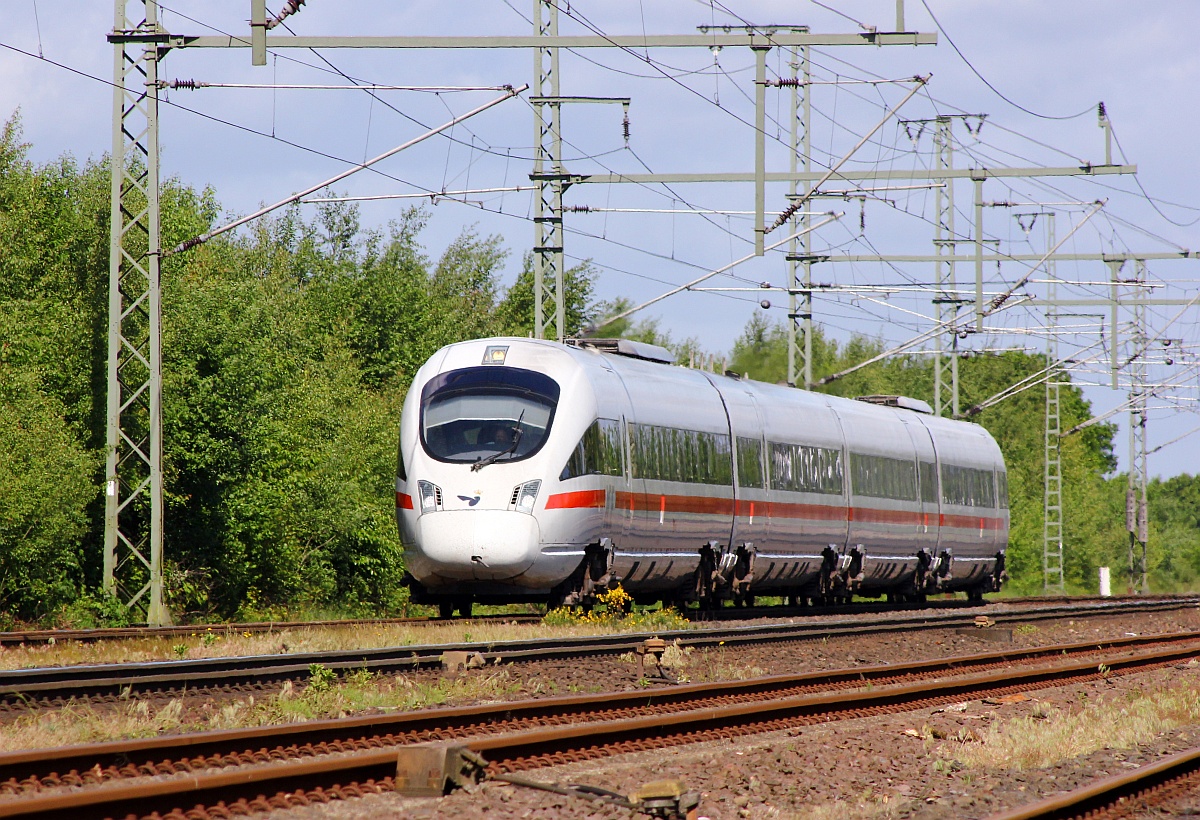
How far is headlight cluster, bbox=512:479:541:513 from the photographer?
18.6m

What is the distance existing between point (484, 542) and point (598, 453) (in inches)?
83.7

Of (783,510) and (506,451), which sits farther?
(783,510)

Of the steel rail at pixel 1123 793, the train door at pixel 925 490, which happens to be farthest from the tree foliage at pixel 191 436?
the steel rail at pixel 1123 793

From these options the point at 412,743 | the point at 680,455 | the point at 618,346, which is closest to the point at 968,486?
the point at 680,455

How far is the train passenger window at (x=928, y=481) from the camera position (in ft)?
104

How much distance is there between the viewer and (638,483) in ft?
68.7

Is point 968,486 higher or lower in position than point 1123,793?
higher

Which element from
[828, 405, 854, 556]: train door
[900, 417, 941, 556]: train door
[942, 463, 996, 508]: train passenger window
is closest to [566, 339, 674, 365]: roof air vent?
[828, 405, 854, 556]: train door

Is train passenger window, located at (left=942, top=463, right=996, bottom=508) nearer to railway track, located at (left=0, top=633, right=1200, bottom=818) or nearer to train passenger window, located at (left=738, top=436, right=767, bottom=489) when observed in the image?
train passenger window, located at (left=738, top=436, right=767, bottom=489)

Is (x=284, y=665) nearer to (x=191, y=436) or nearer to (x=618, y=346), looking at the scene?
(x=618, y=346)

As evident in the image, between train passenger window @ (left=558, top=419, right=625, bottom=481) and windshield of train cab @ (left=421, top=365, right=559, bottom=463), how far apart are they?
0.51m

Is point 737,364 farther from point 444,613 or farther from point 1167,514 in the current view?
point 1167,514

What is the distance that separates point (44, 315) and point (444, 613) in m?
10.5

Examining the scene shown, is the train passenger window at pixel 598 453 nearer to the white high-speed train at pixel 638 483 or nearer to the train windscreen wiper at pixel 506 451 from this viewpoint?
the white high-speed train at pixel 638 483
